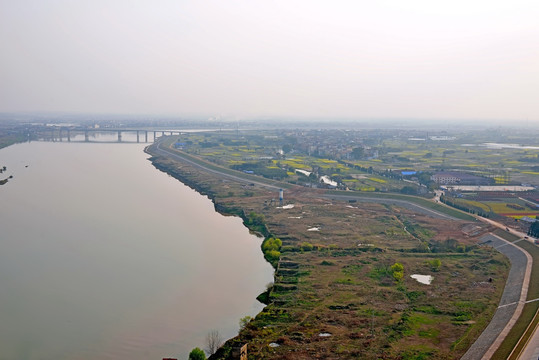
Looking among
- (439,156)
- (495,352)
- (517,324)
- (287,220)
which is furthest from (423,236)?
(439,156)

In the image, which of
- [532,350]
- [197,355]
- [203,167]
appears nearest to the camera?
[197,355]

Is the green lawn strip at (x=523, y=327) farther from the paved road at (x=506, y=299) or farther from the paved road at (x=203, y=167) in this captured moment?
the paved road at (x=203, y=167)

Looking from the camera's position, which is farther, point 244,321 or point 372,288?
point 372,288

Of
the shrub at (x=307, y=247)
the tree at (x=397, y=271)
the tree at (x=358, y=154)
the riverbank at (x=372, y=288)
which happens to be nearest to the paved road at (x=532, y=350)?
the riverbank at (x=372, y=288)

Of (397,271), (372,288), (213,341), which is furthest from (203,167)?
(213,341)

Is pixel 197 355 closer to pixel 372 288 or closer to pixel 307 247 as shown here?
pixel 372 288
